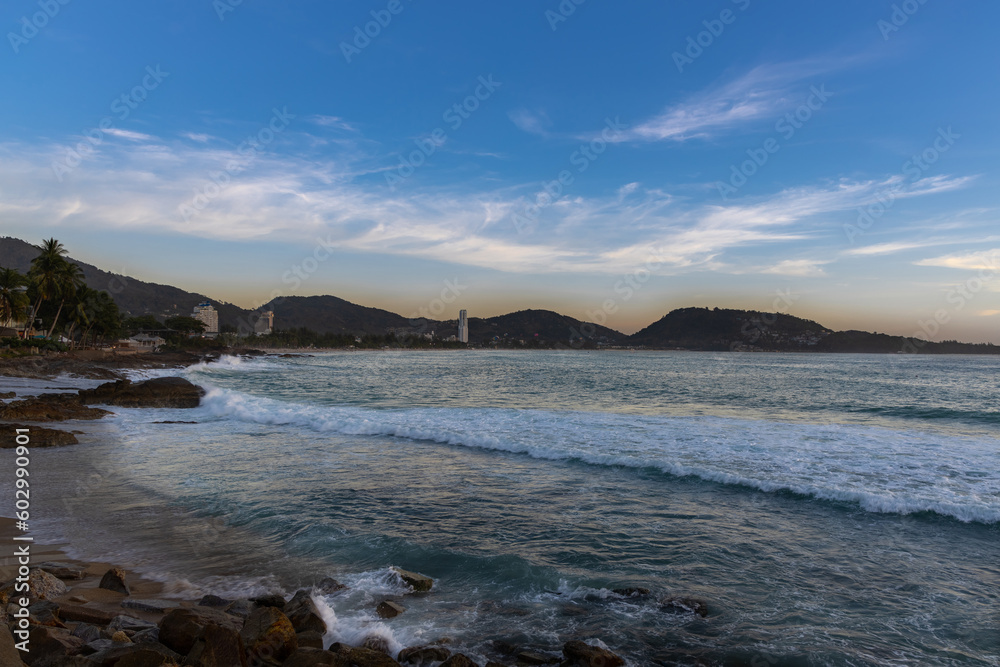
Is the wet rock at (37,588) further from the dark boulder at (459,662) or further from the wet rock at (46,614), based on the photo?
the dark boulder at (459,662)

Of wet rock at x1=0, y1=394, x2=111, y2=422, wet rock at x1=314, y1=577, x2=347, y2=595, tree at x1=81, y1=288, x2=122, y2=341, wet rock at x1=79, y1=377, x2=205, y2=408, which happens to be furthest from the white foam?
tree at x1=81, y1=288, x2=122, y2=341

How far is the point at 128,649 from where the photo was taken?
4.75m

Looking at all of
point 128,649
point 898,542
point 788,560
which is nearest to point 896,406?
point 898,542

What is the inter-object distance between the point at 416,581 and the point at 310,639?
74.2 inches

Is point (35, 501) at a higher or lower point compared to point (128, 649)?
lower

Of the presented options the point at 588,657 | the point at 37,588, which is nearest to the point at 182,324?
the point at 37,588

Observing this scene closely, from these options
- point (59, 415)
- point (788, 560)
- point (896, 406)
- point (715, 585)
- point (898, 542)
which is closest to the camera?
point (715, 585)

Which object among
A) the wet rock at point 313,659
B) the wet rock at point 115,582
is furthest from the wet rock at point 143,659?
the wet rock at point 115,582

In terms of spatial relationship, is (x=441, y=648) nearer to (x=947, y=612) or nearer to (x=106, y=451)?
(x=947, y=612)

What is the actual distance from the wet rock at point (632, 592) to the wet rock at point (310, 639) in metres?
3.58

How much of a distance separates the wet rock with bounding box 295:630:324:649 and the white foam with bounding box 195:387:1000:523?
394 inches

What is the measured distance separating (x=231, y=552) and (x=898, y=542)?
10533 mm

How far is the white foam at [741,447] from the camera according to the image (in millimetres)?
11625

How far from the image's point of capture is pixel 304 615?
586 cm
